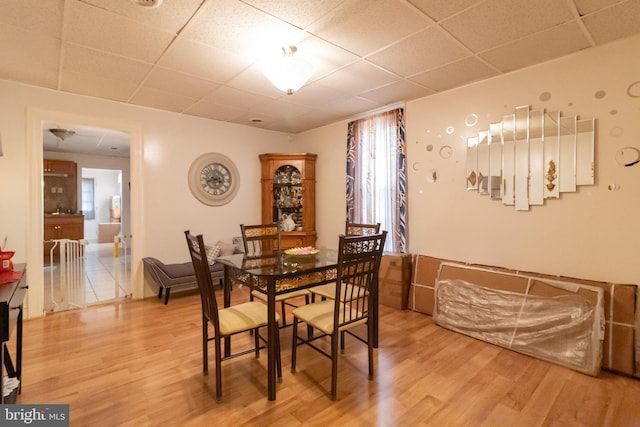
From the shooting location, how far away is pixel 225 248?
445cm

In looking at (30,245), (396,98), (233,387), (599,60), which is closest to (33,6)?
(30,245)

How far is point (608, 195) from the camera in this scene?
96.3 inches

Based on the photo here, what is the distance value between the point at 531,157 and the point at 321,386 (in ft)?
8.77

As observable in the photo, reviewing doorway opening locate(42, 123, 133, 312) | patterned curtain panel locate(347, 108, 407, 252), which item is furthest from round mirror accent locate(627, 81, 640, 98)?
doorway opening locate(42, 123, 133, 312)

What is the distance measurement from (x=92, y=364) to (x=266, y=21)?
2872mm

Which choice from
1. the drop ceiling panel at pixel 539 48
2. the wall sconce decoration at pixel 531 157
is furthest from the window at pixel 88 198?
Answer: the drop ceiling panel at pixel 539 48

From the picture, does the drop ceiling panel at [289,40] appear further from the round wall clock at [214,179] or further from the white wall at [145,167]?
the round wall clock at [214,179]

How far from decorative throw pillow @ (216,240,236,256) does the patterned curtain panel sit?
1.77 m

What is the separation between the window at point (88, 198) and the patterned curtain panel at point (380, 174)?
9866mm

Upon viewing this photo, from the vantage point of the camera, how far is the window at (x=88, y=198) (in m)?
10.1

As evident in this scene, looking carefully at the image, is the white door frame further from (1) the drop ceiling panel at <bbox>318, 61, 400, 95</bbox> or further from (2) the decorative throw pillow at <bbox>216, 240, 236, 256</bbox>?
(1) the drop ceiling panel at <bbox>318, 61, 400, 95</bbox>

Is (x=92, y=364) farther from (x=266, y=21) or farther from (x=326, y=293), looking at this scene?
(x=266, y=21)

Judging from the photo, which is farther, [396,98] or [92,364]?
[396,98]

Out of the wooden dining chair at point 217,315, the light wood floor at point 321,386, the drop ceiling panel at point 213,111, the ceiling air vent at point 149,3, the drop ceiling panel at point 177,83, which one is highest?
the drop ceiling panel at point 213,111
